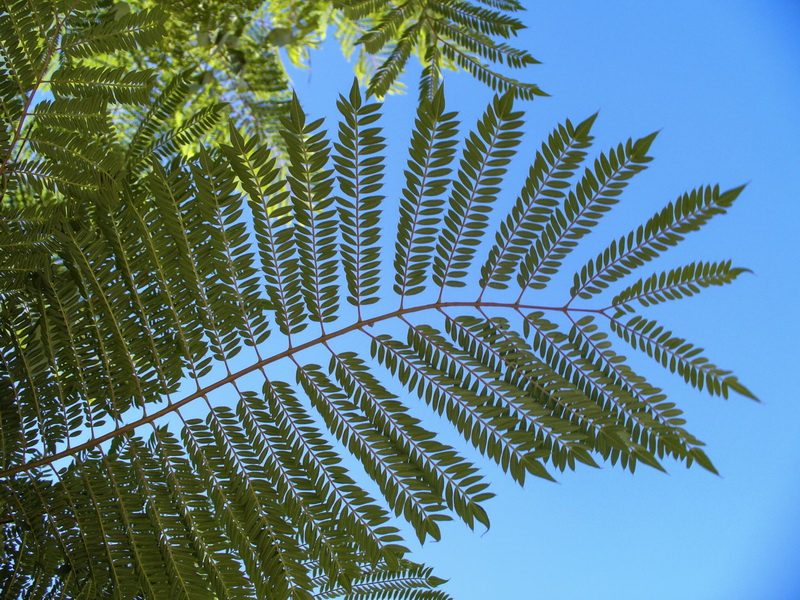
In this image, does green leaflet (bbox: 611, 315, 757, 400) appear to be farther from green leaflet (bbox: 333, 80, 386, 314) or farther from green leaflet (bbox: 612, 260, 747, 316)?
green leaflet (bbox: 333, 80, 386, 314)

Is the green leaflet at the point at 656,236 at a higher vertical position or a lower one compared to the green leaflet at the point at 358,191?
lower

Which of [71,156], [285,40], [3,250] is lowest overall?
[3,250]

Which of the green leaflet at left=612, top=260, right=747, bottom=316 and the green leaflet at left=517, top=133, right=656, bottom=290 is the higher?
the green leaflet at left=517, top=133, right=656, bottom=290

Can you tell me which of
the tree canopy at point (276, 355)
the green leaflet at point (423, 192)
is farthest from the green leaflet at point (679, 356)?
the green leaflet at point (423, 192)

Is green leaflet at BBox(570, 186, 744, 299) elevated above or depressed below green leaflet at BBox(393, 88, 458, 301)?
below

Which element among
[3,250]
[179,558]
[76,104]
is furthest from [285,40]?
[179,558]

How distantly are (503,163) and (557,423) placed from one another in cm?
54

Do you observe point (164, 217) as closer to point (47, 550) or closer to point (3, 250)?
point (3, 250)

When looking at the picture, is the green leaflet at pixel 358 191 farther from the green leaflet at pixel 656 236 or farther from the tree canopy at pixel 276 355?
the green leaflet at pixel 656 236

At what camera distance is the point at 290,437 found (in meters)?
1.22

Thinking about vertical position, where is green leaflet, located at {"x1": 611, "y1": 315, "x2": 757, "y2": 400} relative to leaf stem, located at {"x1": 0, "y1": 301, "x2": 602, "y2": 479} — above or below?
below

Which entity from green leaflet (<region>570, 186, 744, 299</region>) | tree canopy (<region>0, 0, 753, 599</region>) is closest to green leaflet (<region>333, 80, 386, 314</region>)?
tree canopy (<region>0, 0, 753, 599</region>)

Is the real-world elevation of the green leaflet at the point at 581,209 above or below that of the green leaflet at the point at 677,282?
above

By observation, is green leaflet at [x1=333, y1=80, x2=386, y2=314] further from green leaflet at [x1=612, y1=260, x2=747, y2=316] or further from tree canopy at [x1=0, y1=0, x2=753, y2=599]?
green leaflet at [x1=612, y1=260, x2=747, y2=316]
